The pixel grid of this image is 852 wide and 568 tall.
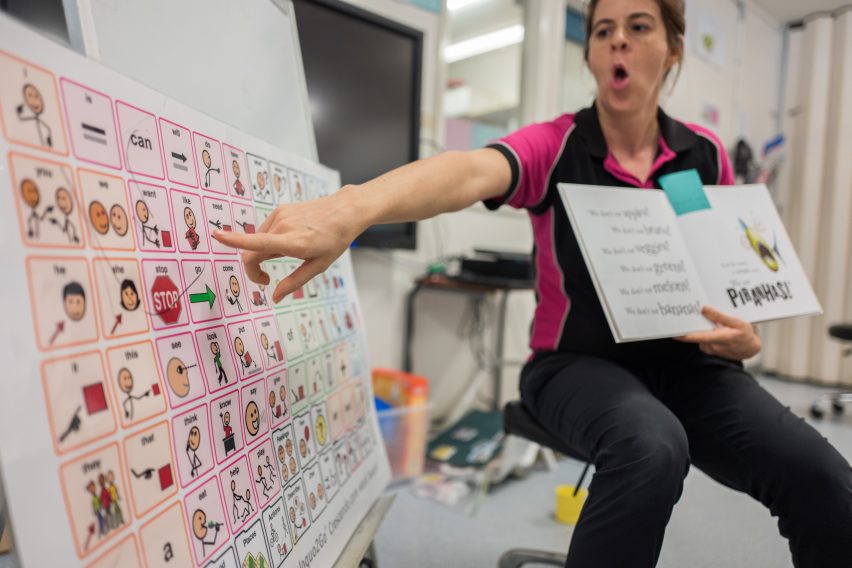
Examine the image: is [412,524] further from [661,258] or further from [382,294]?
[661,258]

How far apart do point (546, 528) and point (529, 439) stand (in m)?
0.56

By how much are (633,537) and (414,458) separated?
3.71 feet

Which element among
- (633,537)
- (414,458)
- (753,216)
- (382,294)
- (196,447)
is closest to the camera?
(196,447)

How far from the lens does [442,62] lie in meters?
2.07

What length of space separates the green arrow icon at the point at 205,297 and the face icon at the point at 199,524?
0.20 m

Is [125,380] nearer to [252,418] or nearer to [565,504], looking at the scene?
[252,418]

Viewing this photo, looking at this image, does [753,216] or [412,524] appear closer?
[753,216]

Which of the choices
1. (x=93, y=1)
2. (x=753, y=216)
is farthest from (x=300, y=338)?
(x=753, y=216)

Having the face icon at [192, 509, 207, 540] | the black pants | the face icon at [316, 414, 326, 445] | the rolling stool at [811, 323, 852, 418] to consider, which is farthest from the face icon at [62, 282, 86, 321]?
the rolling stool at [811, 323, 852, 418]

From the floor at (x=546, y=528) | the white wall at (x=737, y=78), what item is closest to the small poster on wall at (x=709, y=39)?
the white wall at (x=737, y=78)

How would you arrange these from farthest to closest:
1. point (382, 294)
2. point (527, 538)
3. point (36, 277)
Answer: point (382, 294), point (527, 538), point (36, 277)

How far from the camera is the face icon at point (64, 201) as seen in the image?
0.41 metres

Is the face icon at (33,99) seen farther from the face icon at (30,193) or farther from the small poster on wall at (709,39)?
the small poster on wall at (709,39)

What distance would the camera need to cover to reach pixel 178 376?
0.50 metres
